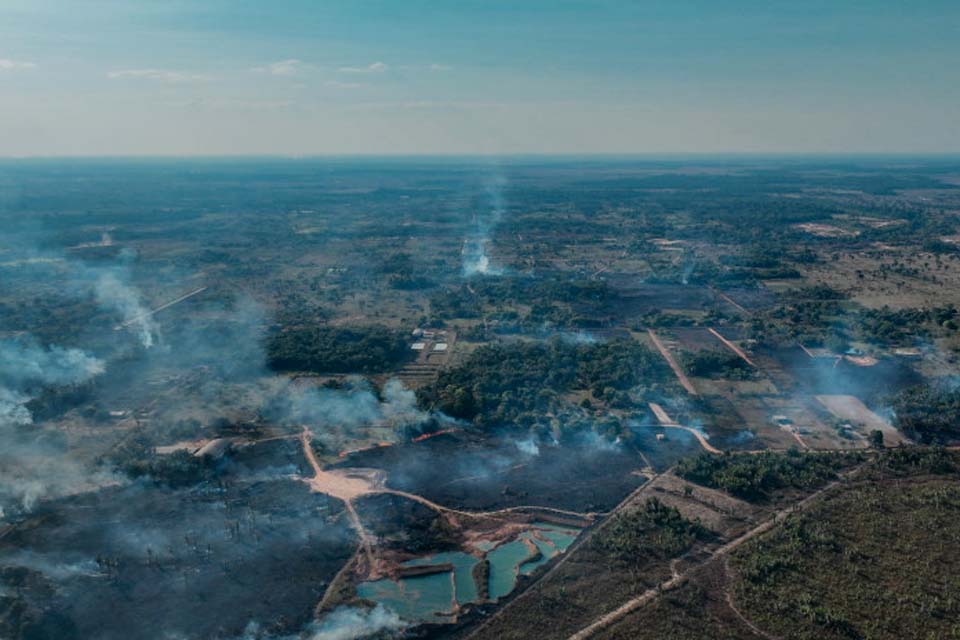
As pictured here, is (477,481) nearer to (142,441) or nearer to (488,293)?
(142,441)

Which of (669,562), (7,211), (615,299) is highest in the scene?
(7,211)

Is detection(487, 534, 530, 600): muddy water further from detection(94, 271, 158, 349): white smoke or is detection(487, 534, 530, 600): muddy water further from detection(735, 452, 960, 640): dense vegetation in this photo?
detection(94, 271, 158, 349): white smoke

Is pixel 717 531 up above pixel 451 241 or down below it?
below

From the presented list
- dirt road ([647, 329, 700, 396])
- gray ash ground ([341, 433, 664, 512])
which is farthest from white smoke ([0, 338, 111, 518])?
dirt road ([647, 329, 700, 396])

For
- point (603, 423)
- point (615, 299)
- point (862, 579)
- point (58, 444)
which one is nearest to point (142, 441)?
point (58, 444)


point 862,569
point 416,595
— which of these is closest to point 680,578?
point 862,569

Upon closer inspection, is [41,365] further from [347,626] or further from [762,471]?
[762,471]
